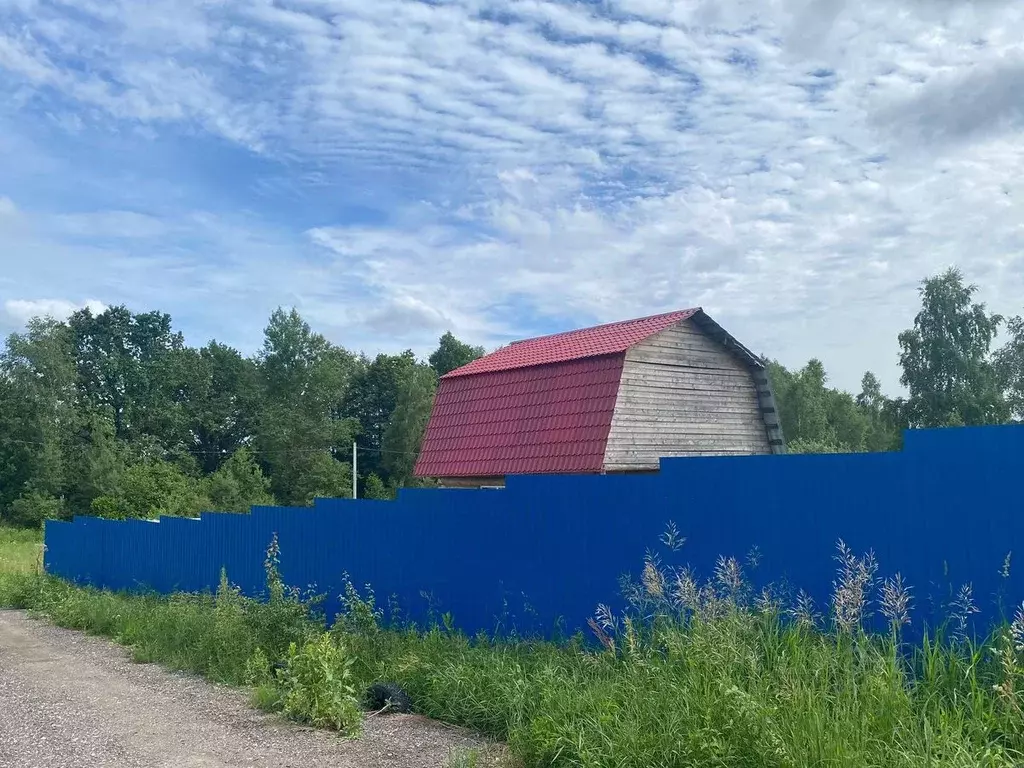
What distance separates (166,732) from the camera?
6.46 m

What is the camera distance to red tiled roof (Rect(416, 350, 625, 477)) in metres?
15.2

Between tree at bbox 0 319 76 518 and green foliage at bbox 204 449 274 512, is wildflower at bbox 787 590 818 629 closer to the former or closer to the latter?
green foliage at bbox 204 449 274 512

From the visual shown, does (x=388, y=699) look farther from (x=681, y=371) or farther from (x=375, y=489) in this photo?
(x=375, y=489)

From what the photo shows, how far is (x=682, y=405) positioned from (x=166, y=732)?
11756mm

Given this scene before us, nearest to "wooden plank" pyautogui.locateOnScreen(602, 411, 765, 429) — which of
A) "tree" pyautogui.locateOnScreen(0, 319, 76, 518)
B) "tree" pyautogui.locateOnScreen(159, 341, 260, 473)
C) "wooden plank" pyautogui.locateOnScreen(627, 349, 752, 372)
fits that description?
"wooden plank" pyautogui.locateOnScreen(627, 349, 752, 372)

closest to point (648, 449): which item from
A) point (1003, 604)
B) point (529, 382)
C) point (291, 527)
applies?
point (529, 382)

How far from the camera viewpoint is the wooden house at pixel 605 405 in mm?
15281

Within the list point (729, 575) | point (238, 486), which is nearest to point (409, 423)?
point (238, 486)

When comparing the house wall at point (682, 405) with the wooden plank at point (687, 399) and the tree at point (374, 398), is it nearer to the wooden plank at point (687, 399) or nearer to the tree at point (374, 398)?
the wooden plank at point (687, 399)

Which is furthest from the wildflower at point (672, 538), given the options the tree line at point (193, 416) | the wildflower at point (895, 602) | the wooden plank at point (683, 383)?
the tree line at point (193, 416)

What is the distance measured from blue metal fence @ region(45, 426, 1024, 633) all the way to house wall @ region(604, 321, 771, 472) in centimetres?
638

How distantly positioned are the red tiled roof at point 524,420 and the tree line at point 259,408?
1514cm

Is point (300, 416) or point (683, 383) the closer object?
point (683, 383)

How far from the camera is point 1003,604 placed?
493 centimetres
